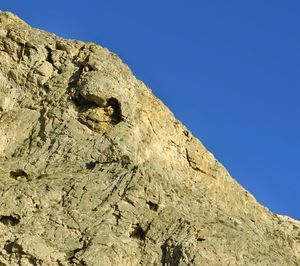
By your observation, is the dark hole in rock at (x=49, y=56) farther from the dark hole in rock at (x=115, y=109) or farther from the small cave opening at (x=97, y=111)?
the dark hole in rock at (x=115, y=109)

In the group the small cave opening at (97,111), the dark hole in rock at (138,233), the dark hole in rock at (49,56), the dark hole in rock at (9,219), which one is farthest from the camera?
the dark hole in rock at (49,56)

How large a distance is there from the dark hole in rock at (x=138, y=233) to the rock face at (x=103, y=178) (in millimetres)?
50

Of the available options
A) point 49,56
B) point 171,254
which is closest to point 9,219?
point 171,254

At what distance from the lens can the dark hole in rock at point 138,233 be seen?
35.8 m

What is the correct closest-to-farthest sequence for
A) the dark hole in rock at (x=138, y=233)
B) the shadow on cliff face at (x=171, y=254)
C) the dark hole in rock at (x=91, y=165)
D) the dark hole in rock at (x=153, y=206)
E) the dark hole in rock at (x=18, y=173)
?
the shadow on cliff face at (x=171, y=254) → the dark hole in rock at (x=138, y=233) → the dark hole in rock at (x=153, y=206) → the dark hole in rock at (x=18, y=173) → the dark hole in rock at (x=91, y=165)

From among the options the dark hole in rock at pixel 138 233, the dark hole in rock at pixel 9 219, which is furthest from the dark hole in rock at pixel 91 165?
the dark hole in rock at pixel 9 219

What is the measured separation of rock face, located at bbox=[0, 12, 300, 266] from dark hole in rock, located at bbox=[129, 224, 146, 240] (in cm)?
5

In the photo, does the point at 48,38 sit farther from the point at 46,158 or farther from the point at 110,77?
the point at 46,158

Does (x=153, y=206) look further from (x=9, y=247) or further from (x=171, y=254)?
(x=9, y=247)

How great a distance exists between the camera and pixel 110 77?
45.2 metres

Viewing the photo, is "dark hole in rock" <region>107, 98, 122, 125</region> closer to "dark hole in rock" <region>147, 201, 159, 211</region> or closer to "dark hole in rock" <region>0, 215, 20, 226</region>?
"dark hole in rock" <region>147, 201, 159, 211</region>

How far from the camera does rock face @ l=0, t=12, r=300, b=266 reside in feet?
113

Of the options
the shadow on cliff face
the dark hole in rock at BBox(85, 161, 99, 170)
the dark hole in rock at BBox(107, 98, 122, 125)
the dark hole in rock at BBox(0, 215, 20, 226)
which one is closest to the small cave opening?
the dark hole in rock at BBox(107, 98, 122, 125)

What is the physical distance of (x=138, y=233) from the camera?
3600 centimetres
